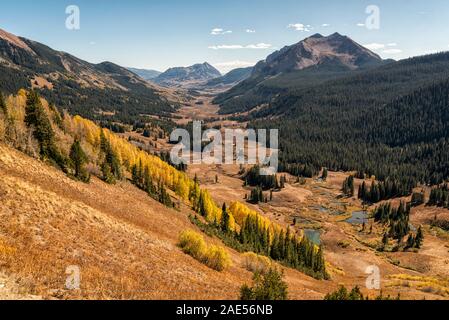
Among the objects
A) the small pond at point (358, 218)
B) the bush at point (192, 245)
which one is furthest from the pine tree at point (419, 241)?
the bush at point (192, 245)

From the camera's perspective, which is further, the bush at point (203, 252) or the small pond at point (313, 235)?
the small pond at point (313, 235)

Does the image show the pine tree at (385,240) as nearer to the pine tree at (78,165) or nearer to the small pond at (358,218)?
the small pond at (358,218)

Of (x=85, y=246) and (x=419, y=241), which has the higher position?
(x=85, y=246)

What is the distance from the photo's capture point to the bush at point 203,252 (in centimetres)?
5234

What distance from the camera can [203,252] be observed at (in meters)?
54.2

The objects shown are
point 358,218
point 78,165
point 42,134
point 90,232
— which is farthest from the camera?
point 358,218

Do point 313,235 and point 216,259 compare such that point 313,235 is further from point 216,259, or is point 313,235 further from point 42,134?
point 42,134

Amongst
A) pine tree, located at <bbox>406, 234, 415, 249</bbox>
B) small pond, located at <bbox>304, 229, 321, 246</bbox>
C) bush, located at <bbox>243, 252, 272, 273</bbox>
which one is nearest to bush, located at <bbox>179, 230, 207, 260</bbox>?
bush, located at <bbox>243, 252, 272, 273</bbox>

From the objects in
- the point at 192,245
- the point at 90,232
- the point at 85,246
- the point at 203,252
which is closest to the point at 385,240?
the point at 203,252

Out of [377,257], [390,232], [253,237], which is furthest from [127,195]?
[390,232]

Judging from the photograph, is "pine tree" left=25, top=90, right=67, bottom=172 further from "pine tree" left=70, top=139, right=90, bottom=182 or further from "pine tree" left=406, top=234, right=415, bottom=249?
"pine tree" left=406, top=234, right=415, bottom=249

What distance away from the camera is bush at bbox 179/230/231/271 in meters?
52.3

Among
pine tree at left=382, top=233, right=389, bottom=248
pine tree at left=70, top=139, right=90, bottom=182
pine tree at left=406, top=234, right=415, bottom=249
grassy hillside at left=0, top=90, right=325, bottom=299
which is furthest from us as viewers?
pine tree at left=382, top=233, right=389, bottom=248
